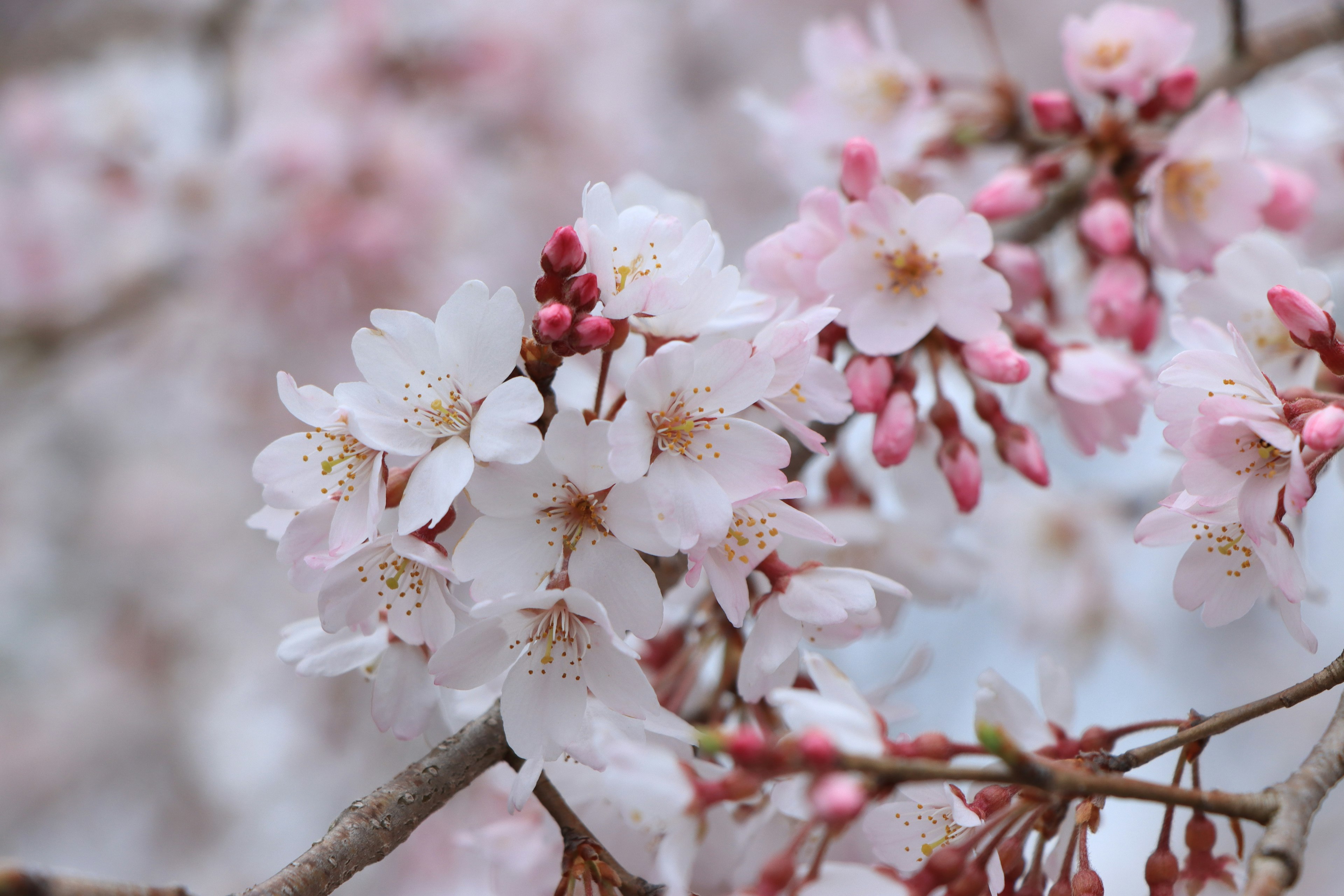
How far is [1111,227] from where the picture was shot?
1.38m

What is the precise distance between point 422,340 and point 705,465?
0.97ft

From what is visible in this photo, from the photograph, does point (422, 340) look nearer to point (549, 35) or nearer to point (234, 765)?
point (549, 35)

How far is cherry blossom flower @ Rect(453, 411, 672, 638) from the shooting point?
0.89 meters

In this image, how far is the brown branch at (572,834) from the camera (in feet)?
3.22

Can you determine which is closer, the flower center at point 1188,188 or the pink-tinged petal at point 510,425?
the pink-tinged petal at point 510,425

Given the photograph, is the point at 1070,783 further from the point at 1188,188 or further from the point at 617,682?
the point at 1188,188

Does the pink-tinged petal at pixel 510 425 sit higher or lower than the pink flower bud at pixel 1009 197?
higher

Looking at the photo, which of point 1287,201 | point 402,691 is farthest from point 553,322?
point 1287,201

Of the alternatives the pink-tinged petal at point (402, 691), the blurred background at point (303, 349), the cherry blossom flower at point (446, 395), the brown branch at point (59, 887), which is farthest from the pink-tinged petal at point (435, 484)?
the blurred background at point (303, 349)

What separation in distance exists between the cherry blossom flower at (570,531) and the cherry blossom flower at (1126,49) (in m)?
1.02

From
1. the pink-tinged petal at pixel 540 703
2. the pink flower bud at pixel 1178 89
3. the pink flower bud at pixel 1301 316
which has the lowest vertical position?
the pink-tinged petal at pixel 540 703

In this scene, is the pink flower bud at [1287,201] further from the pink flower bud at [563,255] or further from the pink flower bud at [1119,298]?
the pink flower bud at [563,255]

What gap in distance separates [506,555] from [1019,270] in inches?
33.2

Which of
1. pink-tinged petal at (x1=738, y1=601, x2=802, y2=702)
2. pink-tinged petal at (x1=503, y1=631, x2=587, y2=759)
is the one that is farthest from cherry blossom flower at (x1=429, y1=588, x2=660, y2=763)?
pink-tinged petal at (x1=738, y1=601, x2=802, y2=702)
